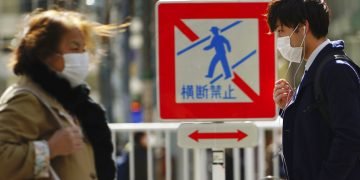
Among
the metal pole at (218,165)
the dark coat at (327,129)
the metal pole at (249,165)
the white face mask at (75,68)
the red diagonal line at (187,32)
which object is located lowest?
the metal pole at (249,165)

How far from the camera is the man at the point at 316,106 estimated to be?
13.3ft

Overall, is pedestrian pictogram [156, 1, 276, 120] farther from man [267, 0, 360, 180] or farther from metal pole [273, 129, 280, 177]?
metal pole [273, 129, 280, 177]

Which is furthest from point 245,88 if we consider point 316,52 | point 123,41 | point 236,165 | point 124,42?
point 123,41

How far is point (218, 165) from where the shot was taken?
5.48 meters

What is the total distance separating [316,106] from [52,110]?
1102 millimetres

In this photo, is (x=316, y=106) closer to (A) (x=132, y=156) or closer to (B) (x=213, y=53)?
(B) (x=213, y=53)

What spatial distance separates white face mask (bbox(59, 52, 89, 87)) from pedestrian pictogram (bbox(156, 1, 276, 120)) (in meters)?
1.50

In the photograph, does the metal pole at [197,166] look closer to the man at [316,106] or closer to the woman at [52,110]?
the man at [316,106]

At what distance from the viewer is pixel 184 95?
5.57 meters

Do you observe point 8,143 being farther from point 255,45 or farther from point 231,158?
point 231,158

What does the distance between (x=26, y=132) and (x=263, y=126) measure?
11.9ft

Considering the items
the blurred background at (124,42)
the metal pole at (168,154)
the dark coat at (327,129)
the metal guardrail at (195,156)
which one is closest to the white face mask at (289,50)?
the dark coat at (327,129)

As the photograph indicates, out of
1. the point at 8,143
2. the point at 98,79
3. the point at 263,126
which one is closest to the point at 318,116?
the point at 8,143

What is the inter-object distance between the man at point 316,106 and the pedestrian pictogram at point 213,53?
1059mm
